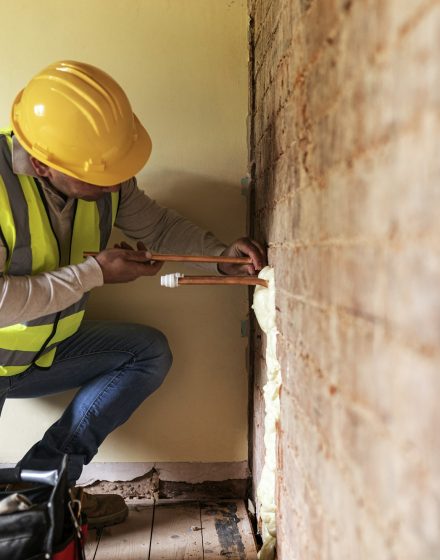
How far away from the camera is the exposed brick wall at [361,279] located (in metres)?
0.64

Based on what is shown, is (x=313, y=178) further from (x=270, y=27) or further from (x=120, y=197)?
(x=120, y=197)

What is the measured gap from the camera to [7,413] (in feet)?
7.48

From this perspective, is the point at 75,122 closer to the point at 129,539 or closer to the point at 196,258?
the point at 196,258

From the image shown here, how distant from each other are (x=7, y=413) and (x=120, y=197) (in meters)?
0.95

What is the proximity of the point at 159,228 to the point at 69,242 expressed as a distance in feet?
1.17

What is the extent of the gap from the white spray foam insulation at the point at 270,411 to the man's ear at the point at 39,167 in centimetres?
71

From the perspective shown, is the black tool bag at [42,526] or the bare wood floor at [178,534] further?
the bare wood floor at [178,534]

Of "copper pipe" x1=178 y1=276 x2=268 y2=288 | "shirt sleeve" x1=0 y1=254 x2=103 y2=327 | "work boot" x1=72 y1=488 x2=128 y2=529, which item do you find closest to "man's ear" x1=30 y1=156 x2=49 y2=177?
"shirt sleeve" x1=0 y1=254 x2=103 y2=327

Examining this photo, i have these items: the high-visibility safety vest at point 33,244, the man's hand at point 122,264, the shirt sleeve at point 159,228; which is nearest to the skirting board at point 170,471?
the high-visibility safety vest at point 33,244

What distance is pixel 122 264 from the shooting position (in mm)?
1771

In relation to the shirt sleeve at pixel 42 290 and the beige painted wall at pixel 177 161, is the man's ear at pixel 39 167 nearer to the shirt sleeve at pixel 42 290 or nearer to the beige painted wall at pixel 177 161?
the shirt sleeve at pixel 42 290

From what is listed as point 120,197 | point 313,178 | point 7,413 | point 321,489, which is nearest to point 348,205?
point 313,178

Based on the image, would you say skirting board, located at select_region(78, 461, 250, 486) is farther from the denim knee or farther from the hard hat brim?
the hard hat brim

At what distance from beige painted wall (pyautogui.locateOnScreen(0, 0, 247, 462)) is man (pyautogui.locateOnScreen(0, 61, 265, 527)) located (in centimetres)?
18
